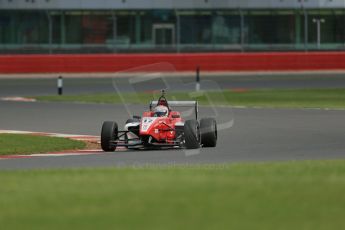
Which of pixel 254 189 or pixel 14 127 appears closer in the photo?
pixel 254 189

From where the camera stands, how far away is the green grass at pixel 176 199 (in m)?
9.02

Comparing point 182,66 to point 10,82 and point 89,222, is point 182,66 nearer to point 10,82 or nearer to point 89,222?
point 10,82

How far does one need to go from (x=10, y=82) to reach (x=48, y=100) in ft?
40.6

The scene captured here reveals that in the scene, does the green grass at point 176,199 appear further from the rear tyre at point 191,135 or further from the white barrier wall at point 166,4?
the white barrier wall at point 166,4

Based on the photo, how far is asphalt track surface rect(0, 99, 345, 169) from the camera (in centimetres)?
1739

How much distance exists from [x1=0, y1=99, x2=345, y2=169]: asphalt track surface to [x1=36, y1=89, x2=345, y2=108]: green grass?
2.45 meters

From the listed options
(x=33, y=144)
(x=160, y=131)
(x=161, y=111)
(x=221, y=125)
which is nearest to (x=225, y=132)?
(x=221, y=125)

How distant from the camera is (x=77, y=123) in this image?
1054 inches

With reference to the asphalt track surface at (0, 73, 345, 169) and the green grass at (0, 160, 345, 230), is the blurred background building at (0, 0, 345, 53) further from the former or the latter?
the green grass at (0, 160, 345, 230)

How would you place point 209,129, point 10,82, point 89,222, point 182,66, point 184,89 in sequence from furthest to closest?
point 182,66 < point 10,82 < point 184,89 < point 209,129 < point 89,222

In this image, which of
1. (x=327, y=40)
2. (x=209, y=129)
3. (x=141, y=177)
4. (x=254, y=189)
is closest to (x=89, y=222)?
(x=254, y=189)

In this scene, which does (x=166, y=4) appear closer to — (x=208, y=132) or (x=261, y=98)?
(x=261, y=98)

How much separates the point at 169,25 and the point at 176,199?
5758 centimetres

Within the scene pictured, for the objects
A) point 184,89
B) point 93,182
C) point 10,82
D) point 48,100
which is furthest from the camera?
point 10,82
